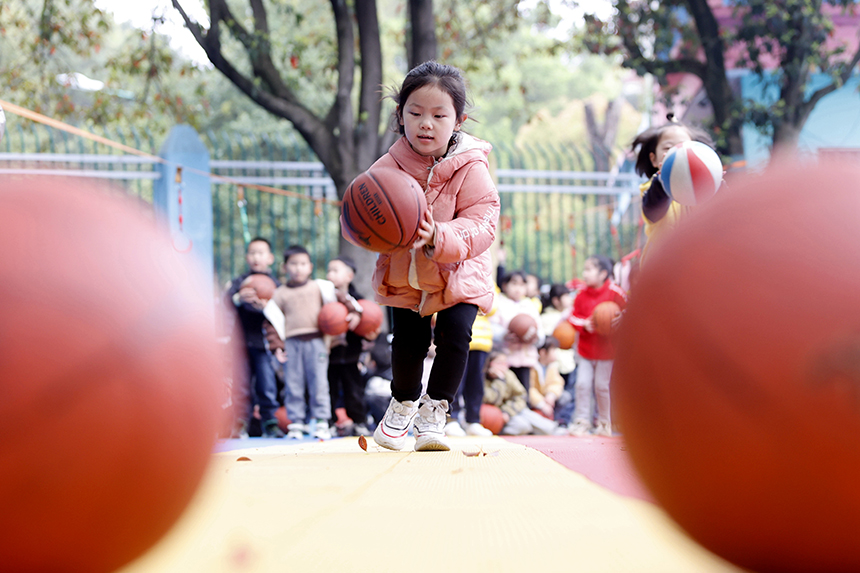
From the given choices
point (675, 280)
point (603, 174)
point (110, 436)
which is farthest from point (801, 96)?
point (110, 436)

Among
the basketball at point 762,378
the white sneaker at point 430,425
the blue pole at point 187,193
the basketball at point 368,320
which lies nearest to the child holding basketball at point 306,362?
the basketball at point 368,320

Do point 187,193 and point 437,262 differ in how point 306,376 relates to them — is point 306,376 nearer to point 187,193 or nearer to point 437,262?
point 187,193

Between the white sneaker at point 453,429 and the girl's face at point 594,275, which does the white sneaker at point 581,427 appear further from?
the girl's face at point 594,275

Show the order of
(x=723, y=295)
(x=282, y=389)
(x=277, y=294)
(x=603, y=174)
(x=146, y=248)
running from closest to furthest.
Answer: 1. (x=723, y=295)
2. (x=146, y=248)
3. (x=277, y=294)
4. (x=282, y=389)
5. (x=603, y=174)

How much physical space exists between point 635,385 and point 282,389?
7212 mm

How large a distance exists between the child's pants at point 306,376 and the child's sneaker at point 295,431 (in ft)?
0.17

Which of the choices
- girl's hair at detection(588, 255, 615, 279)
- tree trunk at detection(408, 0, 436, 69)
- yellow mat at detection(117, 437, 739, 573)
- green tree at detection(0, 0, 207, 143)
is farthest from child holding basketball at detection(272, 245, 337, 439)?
green tree at detection(0, 0, 207, 143)

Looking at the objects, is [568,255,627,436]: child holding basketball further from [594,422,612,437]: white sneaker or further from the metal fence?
the metal fence

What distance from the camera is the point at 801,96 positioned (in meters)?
11.2

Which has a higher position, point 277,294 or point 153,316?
point 153,316

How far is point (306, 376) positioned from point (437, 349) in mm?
3963

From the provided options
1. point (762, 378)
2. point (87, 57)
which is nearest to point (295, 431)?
point (762, 378)

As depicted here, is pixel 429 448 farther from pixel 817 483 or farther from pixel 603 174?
pixel 603 174

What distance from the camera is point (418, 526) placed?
2010 millimetres
